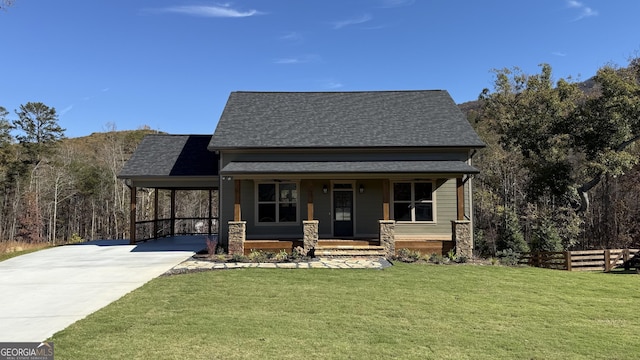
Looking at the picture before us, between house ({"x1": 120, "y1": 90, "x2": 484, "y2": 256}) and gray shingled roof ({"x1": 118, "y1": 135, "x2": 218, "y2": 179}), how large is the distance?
10 centimetres

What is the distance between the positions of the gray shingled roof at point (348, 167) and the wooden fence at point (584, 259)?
15.1 feet

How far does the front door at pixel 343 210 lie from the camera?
591 inches

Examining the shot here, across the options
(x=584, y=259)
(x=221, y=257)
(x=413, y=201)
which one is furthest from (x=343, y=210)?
→ (x=584, y=259)

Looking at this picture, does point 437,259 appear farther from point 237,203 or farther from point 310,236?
point 237,203

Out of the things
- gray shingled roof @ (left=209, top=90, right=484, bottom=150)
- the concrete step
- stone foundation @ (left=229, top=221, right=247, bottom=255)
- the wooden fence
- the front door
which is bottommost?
the wooden fence

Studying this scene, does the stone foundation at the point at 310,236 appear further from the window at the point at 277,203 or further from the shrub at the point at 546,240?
the shrub at the point at 546,240

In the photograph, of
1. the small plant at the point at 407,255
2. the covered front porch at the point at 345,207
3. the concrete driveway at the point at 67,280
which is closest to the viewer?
the concrete driveway at the point at 67,280

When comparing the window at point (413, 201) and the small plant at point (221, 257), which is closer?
the small plant at point (221, 257)

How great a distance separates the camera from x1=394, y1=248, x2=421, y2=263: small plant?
12617 mm

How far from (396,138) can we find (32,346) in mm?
12767

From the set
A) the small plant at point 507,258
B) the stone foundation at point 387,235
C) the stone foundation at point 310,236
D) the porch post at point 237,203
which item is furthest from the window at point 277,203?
the small plant at point 507,258

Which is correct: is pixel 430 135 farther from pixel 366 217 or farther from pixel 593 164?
pixel 593 164

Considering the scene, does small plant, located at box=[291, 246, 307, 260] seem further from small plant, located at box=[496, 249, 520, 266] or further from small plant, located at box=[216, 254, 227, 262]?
small plant, located at box=[496, 249, 520, 266]

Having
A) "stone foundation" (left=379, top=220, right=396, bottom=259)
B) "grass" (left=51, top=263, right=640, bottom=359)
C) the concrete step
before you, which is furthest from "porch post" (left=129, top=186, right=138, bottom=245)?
"stone foundation" (left=379, top=220, right=396, bottom=259)
